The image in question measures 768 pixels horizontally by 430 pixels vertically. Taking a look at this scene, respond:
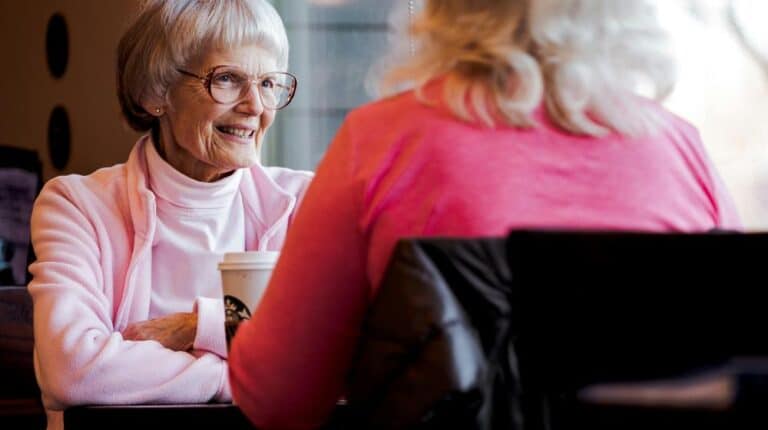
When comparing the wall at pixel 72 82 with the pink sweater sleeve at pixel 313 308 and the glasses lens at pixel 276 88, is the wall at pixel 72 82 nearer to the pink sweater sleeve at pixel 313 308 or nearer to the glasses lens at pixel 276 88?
the glasses lens at pixel 276 88

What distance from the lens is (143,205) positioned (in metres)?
1.99

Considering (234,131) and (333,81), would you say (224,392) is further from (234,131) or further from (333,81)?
(333,81)

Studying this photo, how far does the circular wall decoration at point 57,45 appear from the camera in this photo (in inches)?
211

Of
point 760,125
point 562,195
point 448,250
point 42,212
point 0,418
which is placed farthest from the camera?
point 760,125

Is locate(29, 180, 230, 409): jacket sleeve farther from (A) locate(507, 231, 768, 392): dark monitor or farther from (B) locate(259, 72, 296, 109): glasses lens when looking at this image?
(A) locate(507, 231, 768, 392): dark monitor

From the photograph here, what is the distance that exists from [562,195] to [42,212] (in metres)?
1.20

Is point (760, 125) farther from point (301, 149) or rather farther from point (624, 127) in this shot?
point (624, 127)

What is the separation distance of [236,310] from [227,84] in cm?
82

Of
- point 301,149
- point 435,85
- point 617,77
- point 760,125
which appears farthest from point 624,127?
point 301,149

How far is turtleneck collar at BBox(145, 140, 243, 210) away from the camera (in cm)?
207

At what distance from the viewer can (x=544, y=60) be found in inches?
43.1

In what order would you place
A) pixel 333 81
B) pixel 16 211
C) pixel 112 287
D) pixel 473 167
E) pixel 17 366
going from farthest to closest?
pixel 16 211
pixel 333 81
pixel 17 366
pixel 112 287
pixel 473 167

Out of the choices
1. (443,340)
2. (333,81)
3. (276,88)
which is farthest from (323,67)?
(443,340)

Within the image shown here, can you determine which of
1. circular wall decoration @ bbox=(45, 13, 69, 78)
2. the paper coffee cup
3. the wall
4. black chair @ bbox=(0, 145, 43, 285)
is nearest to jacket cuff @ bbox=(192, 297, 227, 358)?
the paper coffee cup
